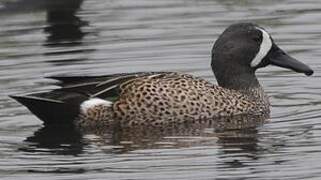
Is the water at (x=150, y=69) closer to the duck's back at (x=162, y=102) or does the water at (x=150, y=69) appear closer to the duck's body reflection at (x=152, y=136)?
the duck's body reflection at (x=152, y=136)

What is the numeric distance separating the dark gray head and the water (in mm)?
345

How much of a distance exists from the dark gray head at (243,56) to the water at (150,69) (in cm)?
34

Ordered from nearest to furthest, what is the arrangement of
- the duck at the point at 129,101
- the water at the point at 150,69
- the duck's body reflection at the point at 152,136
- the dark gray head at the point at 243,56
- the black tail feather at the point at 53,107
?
the water at the point at 150,69
the duck's body reflection at the point at 152,136
the black tail feather at the point at 53,107
the duck at the point at 129,101
the dark gray head at the point at 243,56

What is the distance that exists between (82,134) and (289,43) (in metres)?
3.67

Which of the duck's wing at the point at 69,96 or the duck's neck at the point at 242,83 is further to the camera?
the duck's neck at the point at 242,83

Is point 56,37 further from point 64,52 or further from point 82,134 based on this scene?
point 82,134

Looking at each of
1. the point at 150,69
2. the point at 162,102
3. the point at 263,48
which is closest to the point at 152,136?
the point at 162,102

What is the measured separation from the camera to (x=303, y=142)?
39.2 ft

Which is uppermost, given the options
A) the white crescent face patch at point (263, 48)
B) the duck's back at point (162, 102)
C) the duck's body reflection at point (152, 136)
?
the white crescent face patch at point (263, 48)

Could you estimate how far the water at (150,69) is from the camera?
1130cm

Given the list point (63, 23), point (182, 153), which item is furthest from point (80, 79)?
point (63, 23)

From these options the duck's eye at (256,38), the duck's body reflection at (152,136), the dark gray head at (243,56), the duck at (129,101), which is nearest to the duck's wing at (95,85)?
the duck at (129,101)

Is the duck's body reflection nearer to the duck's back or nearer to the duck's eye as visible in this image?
the duck's back

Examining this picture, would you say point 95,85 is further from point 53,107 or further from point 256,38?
point 256,38
